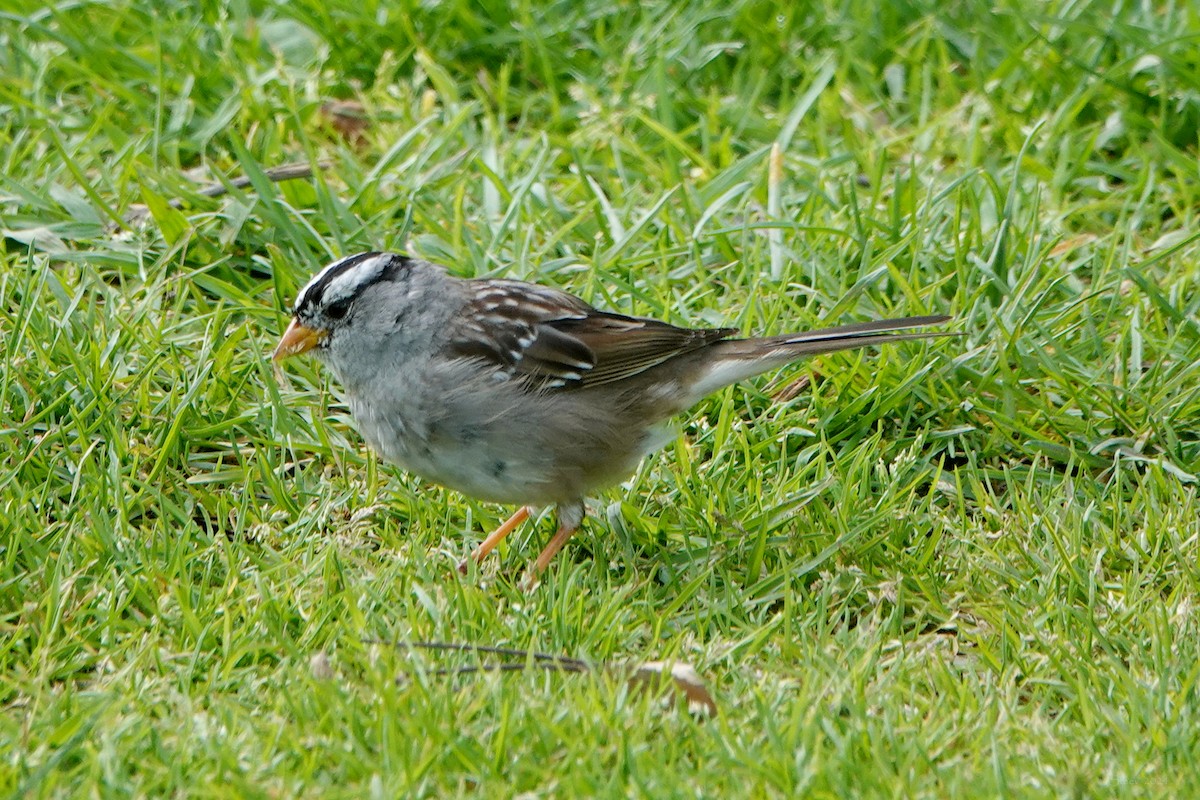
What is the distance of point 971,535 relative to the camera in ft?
14.8

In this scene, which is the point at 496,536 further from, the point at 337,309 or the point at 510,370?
the point at 337,309

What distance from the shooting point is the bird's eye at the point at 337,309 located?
472 cm

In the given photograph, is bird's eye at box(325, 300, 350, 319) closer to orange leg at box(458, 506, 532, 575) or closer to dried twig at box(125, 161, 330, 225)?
orange leg at box(458, 506, 532, 575)

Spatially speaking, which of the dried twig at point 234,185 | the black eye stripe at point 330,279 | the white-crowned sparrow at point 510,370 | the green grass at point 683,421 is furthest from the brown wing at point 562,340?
the dried twig at point 234,185

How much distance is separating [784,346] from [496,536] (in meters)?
1.05

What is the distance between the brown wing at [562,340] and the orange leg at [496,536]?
1.47 ft

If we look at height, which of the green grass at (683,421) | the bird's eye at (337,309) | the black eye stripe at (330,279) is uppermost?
the black eye stripe at (330,279)

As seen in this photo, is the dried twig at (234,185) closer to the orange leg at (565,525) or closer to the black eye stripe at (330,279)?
the black eye stripe at (330,279)

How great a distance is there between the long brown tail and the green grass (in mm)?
306

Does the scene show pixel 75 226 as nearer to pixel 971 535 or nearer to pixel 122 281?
pixel 122 281

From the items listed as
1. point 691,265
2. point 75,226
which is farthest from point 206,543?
point 691,265

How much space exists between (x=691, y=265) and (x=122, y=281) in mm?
2104

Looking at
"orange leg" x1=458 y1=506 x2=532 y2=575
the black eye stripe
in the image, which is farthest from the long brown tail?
the black eye stripe

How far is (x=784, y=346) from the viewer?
15.2 ft
